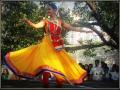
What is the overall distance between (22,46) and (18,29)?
1.64 feet

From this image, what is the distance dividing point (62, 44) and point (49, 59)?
578 mm

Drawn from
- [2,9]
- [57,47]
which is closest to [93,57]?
[57,47]

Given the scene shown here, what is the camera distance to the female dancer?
1143 centimetres

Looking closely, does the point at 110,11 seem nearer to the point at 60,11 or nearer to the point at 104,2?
the point at 104,2

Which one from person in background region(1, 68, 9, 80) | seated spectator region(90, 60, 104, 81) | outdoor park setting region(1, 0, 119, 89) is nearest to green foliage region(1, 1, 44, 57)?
outdoor park setting region(1, 0, 119, 89)

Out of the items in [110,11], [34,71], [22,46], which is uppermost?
[110,11]

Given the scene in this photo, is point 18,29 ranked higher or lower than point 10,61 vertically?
higher

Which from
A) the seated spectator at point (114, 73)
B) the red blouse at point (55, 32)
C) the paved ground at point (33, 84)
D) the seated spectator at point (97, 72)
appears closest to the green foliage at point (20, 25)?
the red blouse at point (55, 32)

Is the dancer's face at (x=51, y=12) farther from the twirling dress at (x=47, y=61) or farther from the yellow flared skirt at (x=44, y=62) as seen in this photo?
the yellow flared skirt at (x=44, y=62)

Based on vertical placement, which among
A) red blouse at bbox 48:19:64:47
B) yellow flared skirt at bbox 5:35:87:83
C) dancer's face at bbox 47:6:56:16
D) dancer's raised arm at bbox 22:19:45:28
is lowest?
yellow flared skirt at bbox 5:35:87:83

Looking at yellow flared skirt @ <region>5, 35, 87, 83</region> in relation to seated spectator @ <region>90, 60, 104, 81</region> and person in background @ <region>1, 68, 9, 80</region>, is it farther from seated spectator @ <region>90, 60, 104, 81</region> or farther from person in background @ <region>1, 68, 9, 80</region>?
seated spectator @ <region>90, 60, 104, 81</region>

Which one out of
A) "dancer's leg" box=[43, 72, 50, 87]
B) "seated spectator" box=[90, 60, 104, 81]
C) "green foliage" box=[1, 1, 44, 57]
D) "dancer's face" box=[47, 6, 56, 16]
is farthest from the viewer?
"seated spectator" box=[90, 60, 104, 81]

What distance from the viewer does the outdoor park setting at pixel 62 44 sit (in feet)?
37.6

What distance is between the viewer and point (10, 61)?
37.8 feet
